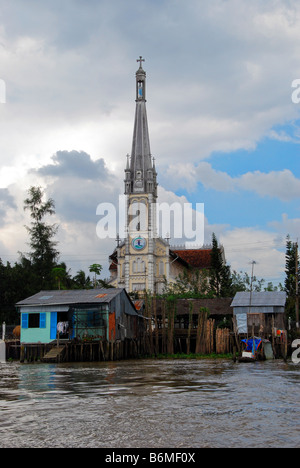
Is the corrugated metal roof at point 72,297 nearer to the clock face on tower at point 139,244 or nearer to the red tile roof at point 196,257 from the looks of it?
the clock face on tower at point 139,244

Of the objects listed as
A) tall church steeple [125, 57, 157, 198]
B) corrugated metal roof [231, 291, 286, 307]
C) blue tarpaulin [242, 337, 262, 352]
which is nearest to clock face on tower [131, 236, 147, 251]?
tall church steeple [125, 57, 157, 198]

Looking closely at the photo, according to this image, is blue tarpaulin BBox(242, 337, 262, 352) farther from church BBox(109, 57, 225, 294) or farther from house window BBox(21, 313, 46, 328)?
church BBox(109, 57, 225, 294)

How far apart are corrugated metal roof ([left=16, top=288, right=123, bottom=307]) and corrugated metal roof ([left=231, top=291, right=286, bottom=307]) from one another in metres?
10.6

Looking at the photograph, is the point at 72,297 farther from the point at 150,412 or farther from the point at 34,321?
the point at 150,412

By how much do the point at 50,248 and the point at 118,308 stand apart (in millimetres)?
25254

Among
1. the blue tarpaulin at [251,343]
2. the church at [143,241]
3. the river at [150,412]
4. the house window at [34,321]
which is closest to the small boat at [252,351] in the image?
the blue tarpaulin at [251,343]

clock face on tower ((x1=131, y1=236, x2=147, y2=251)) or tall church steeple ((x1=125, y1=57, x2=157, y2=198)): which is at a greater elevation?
tall church steeple ((x1=125, y1=57, x2=157, y2=198))

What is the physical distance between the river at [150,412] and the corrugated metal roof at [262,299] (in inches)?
917

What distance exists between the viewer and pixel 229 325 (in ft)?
166

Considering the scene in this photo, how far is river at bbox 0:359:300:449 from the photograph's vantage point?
37.9 ft

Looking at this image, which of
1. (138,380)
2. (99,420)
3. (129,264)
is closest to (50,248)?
(129,264)
